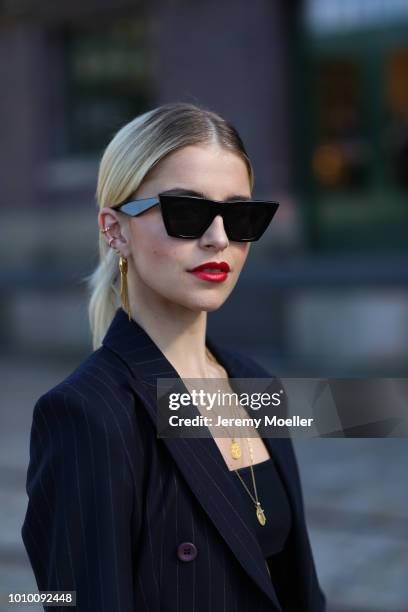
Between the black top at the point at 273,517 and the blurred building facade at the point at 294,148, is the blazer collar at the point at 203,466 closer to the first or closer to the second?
the black top at the point at 273,517

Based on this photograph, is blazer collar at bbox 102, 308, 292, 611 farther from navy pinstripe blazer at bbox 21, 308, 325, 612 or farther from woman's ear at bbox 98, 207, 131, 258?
woman's ear at bbox 98, 207, 131, 258

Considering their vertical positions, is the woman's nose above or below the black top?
above

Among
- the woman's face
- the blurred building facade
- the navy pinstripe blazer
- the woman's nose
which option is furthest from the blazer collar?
the blurred building facade

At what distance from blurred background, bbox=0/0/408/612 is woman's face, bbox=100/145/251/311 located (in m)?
6.93

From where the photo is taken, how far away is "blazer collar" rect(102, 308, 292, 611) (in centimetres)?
188

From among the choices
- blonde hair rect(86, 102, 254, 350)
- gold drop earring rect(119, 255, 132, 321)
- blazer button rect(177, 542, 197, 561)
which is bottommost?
blazer button rect(177, 542, 197, 561)

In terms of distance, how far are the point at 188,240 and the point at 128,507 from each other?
1.73 ft

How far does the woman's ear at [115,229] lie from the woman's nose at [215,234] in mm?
175

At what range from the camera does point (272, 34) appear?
36.5ft

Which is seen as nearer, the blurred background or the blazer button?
the blazer button

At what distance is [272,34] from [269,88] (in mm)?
589

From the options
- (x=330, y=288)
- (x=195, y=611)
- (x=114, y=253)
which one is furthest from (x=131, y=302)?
(x=330, y=288)

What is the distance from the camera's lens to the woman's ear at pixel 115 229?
2.04 meters

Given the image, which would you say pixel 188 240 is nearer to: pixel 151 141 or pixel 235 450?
pixel 151 141
